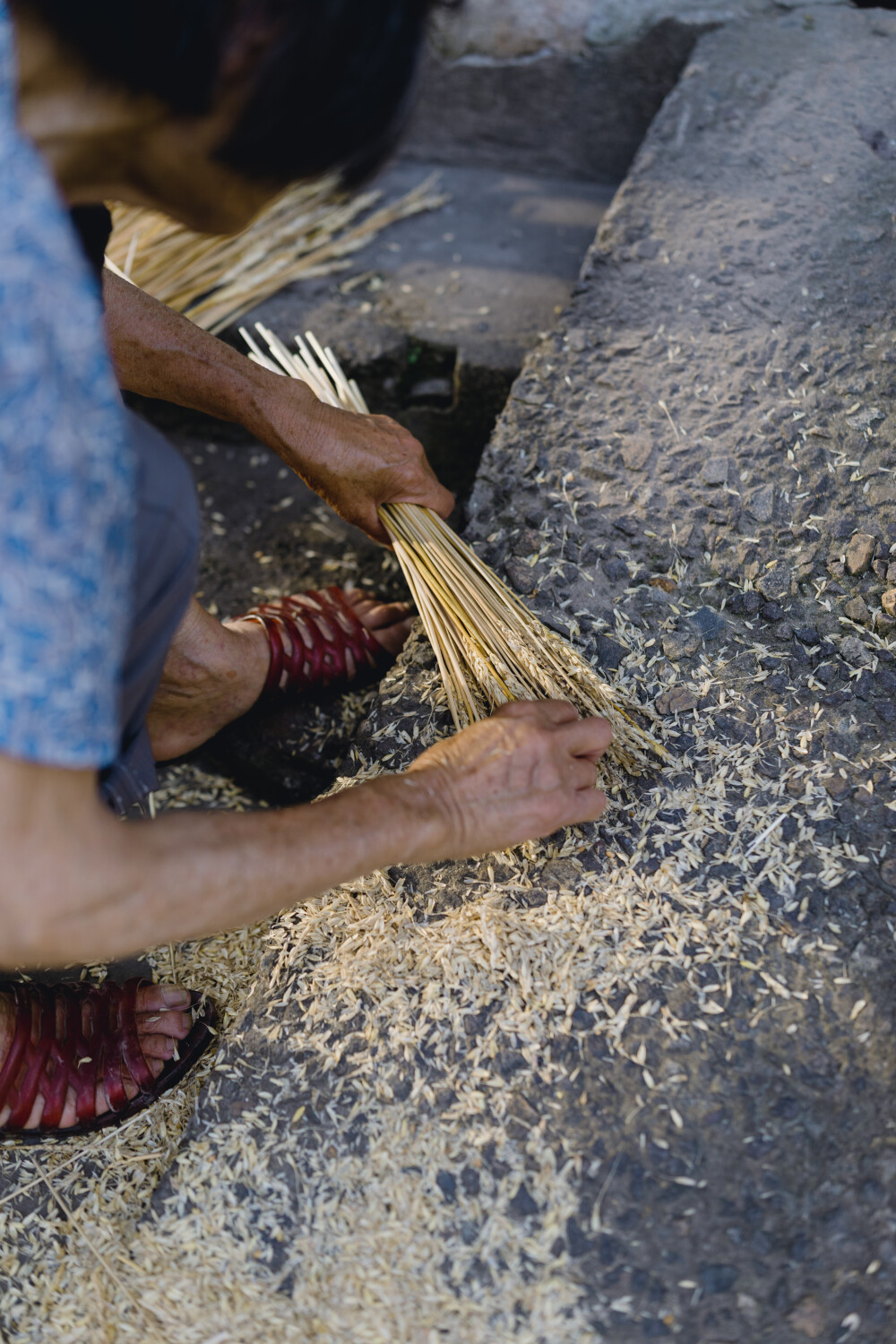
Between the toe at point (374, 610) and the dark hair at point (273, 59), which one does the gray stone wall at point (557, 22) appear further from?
the dark hair at point (273, 59)

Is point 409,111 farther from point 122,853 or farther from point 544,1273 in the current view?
point 544,1273

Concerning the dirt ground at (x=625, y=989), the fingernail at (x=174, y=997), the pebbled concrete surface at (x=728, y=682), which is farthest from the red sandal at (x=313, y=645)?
the fingernail at (x=174, y=997)

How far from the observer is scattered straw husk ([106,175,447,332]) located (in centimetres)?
279

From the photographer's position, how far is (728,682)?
1.73 meters

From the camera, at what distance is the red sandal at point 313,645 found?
2113 millimetres

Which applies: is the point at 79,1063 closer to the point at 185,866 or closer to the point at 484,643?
the point at 185,866

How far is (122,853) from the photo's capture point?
105 centimetres

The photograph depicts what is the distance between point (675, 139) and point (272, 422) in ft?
4.62

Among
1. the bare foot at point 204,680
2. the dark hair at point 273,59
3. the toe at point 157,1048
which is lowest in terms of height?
the toe at point 157,1048

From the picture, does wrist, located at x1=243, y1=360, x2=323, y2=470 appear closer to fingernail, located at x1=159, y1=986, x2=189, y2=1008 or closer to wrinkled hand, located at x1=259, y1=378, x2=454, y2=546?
wrinkled hand, located at x1=259, y1=378, x2=454, y2=546

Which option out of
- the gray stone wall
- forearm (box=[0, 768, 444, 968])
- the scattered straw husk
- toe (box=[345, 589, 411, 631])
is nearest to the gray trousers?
forearm (box=[0, 768, 444, 968])

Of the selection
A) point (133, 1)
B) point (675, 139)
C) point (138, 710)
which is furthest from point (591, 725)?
point (675, 139)

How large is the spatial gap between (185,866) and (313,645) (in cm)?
105

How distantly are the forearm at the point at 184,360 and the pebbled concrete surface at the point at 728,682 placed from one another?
0.48 m
